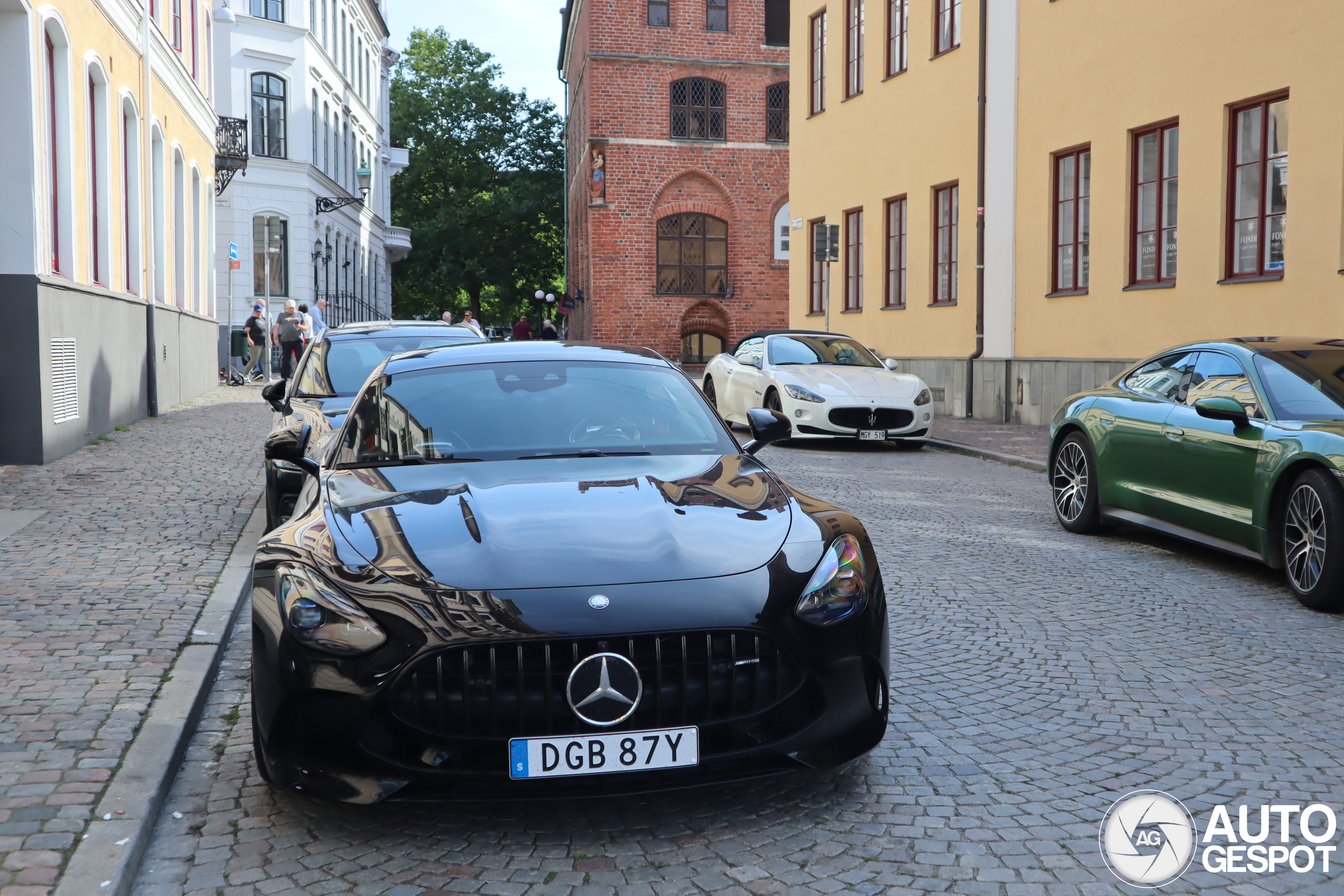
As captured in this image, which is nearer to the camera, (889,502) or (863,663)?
(863,663)

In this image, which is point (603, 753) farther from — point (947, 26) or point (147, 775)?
point (947, 26)

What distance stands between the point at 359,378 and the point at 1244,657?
19.7 feet

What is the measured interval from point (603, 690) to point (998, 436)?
46.2 feet

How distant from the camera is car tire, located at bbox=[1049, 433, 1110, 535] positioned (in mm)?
8750

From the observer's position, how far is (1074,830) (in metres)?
3.53

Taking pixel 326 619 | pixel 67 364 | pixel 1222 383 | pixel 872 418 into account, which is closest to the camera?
pixel 326 619

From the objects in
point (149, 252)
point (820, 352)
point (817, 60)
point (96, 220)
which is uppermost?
point (817, 60)

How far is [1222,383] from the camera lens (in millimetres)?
7633

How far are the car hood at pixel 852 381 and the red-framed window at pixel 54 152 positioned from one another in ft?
27.0

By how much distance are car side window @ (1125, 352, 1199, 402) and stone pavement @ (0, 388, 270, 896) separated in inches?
226

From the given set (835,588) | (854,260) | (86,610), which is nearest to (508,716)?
(835,588)

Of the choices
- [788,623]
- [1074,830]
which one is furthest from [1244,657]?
[788,623]

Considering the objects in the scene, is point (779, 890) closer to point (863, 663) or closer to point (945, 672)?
point (863, 663)

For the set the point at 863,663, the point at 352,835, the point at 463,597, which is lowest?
the point at 352,835
